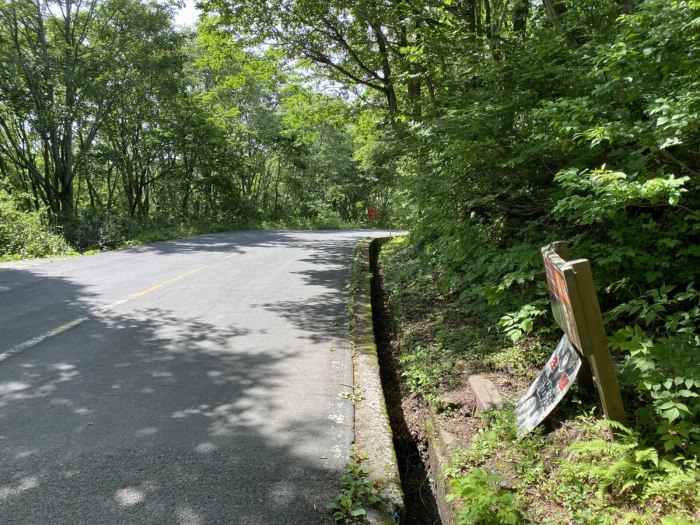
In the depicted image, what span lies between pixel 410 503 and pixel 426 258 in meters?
3.45

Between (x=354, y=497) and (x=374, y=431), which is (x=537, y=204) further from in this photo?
(x=354, y=497)

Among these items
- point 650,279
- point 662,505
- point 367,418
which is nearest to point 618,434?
point 662,505

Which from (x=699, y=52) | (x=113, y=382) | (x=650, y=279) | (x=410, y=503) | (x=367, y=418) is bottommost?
(x=410, y=503)

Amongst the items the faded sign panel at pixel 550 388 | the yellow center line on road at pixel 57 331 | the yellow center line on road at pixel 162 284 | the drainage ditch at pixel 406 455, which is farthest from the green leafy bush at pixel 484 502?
the yellow center line on road at pixel 162 284

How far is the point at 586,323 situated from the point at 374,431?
1.89 meters

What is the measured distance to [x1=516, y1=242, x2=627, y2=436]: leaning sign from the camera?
2484mm

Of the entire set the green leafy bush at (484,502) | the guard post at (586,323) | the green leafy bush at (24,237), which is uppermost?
the green leafy bush at (24,237)

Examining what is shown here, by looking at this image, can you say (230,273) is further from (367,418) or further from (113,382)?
(367,418)

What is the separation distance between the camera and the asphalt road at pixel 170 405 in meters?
2.78

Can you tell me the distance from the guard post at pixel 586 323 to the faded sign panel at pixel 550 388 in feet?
0.33

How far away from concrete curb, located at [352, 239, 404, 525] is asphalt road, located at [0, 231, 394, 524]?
5.2 inches

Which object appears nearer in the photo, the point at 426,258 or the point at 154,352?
the point at 154,352

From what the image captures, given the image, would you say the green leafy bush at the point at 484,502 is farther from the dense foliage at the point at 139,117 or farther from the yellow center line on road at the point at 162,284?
the dense foliage at the point at 139,117

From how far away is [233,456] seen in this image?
3.24 m
